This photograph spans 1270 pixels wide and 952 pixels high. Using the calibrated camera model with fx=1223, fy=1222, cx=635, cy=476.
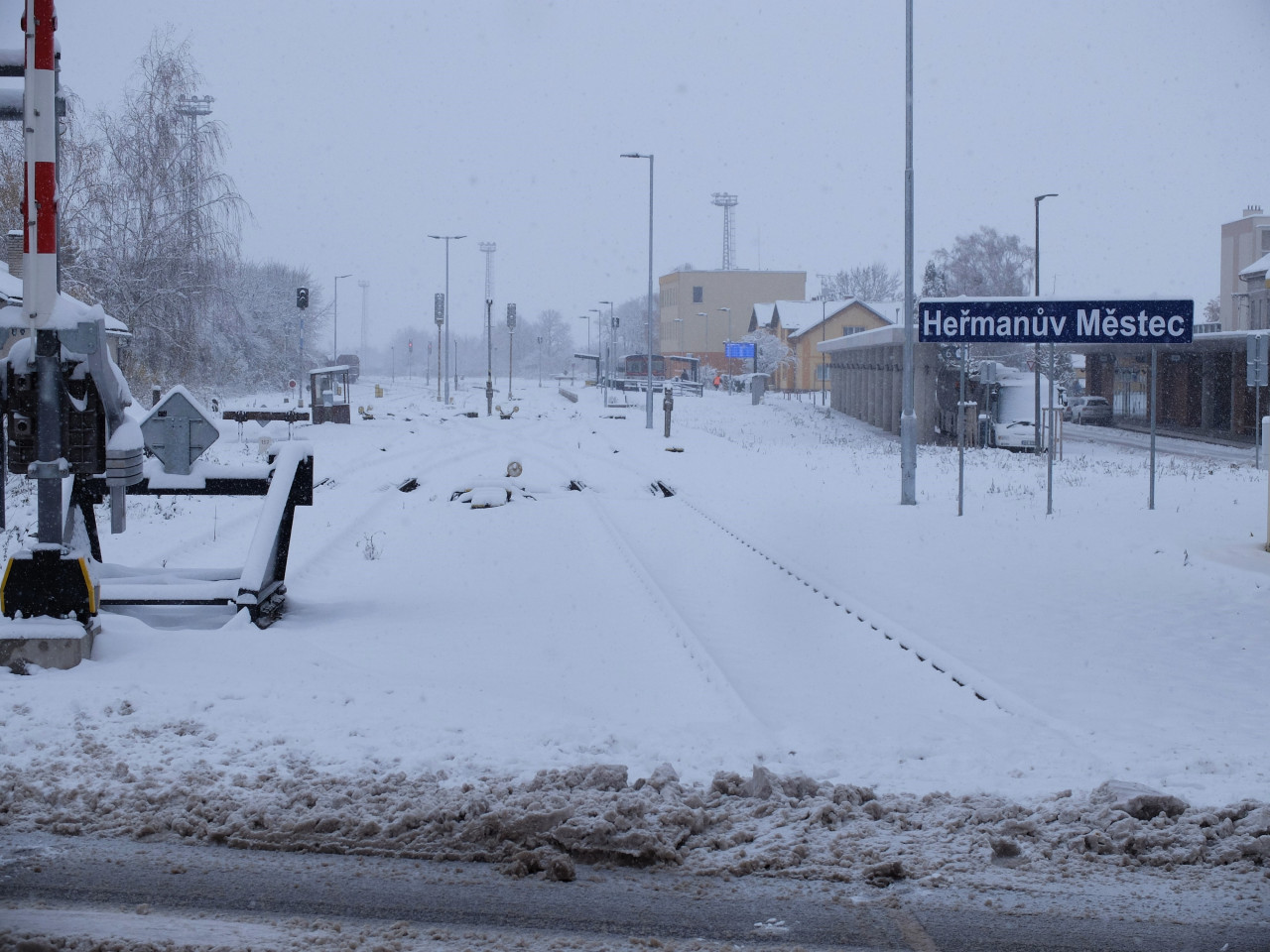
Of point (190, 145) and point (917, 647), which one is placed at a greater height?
point (190, 145)

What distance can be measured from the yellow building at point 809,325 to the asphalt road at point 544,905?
78.5 m

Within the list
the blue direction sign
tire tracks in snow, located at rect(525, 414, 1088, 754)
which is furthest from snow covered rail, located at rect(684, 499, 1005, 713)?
the blue direction sign

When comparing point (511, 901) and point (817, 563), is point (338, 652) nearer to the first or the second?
point (511, 901)

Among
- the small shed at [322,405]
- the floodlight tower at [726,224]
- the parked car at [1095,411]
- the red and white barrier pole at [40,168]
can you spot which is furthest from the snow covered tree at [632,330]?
the red and white barrier pole at [40,168]

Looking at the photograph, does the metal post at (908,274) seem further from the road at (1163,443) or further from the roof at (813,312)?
the roof at (813,312)

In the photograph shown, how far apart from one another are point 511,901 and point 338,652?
413cm

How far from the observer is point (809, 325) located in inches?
3871

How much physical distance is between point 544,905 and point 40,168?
522 cm

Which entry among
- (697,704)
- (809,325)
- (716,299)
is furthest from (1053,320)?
(716,299)

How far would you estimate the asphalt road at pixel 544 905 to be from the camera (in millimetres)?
3949

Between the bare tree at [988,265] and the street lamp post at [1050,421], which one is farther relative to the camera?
the bare tree at [988,265]

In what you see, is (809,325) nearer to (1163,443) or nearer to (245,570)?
(1163,443)

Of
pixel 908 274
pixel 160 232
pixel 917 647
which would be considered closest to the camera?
pixel 917 647

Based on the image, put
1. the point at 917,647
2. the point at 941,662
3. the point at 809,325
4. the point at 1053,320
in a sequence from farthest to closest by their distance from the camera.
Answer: the point at 809,325, the point at 1053,320, the point at 917,647, the point at 941,662
